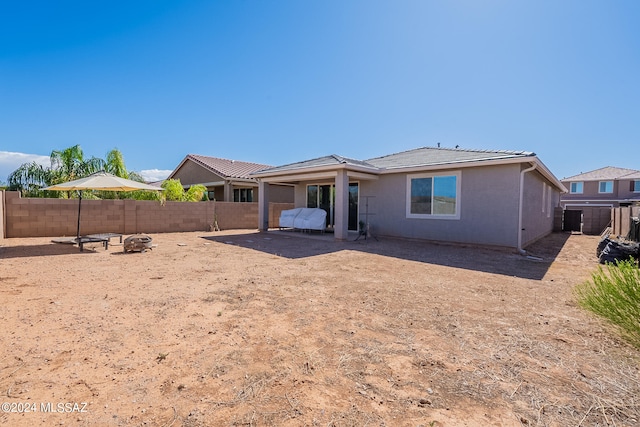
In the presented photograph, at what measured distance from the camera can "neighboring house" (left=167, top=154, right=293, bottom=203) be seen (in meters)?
20.0

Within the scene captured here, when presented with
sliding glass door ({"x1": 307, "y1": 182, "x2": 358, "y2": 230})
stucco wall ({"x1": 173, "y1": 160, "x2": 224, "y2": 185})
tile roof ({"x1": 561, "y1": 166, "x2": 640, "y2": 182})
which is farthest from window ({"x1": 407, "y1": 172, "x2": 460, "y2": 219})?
tile roof ({"x1": 561, "y1": 166, "x2": 640, "y2": 182})

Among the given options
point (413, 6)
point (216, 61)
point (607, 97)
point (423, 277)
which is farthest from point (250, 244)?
point (607, 97)

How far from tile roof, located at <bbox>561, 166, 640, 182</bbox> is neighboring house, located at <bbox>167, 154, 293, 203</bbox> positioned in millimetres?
34439

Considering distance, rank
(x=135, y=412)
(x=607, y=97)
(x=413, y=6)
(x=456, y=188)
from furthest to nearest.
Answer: (x=607, y=97)
(x=456, y=188)
(x=413, y=6)
(x=135, y=412)

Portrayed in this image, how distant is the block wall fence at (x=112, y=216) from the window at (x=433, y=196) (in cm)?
912

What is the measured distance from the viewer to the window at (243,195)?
22.1 m

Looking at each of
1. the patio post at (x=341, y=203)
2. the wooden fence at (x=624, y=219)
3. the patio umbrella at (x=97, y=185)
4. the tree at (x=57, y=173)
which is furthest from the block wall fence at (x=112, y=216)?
the wooden fence at (x=624, y=219)

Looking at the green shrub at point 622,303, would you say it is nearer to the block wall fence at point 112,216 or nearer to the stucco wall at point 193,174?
the block wall fence at point 112,216

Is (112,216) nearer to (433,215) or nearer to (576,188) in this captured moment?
(433,215)

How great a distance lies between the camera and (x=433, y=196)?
34.5ft

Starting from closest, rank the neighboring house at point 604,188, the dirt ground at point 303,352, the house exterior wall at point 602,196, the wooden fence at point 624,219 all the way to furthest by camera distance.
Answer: the dirt ground at point 303,352 → the wooden fence at point 624,219 → the house exterior wall at point 602,196 → the neighboring house at point 604,188

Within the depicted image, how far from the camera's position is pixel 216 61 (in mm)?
11273

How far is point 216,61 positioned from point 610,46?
42.8 feet

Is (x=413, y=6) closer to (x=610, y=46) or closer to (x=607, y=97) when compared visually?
(x=610, y=46)
